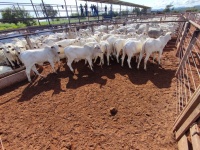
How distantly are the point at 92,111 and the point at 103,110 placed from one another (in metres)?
0.32

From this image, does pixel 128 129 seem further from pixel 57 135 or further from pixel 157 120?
pixel 57 135

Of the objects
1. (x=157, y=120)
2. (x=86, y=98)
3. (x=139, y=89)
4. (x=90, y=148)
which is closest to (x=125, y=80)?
(x=139, y=89)

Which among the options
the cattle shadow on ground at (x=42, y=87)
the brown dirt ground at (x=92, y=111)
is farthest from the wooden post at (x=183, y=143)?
the cattle shadow on ground at (x=42, y=87)

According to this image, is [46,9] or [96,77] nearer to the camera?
[96,77]

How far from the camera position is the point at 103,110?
3.78m

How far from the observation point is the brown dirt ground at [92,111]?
2.96m

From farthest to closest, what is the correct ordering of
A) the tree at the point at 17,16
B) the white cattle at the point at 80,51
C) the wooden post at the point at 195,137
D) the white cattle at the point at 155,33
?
the tree at the point at 17,16 < the white cattle at the point at 155,33 < the white cattle at the point at 80,51 < the wooden post at the point at 195,137

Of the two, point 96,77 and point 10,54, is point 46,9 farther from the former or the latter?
point 96,77

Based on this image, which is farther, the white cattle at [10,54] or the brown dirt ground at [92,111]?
the white cattle at [10,54]

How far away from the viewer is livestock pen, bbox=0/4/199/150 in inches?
114

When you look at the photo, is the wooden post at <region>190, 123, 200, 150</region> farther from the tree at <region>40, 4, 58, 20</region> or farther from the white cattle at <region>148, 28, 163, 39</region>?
the tree at <region>40, 4, 58, 20</region>

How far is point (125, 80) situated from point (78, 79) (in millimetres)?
1954

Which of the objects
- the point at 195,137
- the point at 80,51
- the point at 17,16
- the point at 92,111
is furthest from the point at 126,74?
the point at 17,16

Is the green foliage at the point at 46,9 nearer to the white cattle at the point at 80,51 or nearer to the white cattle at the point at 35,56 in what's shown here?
the white cattle at the point at 35,56
